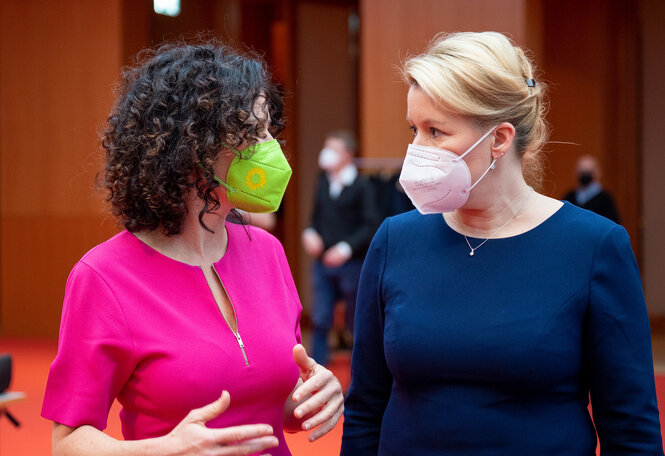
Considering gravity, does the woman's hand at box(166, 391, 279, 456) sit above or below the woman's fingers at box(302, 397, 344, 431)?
above

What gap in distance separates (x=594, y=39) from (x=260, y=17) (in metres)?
4.00

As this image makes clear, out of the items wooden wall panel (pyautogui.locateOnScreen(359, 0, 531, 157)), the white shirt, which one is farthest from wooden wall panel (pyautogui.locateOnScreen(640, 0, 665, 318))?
the white shirt

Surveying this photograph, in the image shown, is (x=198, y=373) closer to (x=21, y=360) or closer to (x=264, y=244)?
(x=264, y=244)

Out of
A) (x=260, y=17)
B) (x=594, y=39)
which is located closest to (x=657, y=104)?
(x=594, y=39)

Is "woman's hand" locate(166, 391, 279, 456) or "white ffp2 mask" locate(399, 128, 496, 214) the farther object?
"white ffp2 mask" locate(399, 128, 496, 214)

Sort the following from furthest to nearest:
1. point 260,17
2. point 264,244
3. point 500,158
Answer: point 260,17, point 264,244, point 500,158

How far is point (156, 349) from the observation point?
1.79 meters

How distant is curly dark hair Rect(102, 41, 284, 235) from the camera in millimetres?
1885

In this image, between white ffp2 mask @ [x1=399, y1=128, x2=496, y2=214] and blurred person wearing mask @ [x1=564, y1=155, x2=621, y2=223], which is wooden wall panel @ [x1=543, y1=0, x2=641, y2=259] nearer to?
blurred person wearing mask @ [x1=564, y1=155, x2=621, y2=223]

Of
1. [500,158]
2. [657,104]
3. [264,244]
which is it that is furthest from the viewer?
[657,104]

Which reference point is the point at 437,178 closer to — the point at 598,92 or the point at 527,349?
the point at 527,349

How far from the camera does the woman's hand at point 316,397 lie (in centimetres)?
188

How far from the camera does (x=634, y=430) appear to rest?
5.73 feet

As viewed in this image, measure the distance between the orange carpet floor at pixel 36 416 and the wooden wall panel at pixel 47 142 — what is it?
73 centimetres
